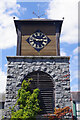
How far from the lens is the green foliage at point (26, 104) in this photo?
9008 millimetres

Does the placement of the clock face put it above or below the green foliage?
above

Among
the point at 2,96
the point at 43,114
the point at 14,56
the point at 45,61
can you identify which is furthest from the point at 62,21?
the point at 2,96

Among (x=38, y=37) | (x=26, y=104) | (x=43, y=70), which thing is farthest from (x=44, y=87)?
(x=38, y=37)

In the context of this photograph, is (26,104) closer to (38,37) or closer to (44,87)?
(44,87)

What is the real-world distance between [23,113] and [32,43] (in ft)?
16.3

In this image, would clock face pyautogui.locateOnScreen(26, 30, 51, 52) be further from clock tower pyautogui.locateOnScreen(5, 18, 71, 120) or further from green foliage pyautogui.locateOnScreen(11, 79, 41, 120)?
green foliage pyautogui.locateOnScreen(11, 79, 41, 120)

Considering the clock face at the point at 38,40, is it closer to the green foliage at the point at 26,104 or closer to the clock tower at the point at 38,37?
the clock tower at the point at 38,37

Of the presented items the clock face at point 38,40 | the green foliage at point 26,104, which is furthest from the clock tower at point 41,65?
the green foliage at point 26,104

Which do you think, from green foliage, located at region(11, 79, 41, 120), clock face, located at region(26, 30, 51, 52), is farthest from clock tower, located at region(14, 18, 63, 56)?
green foliage, located at region(11, 79, 41, 120)

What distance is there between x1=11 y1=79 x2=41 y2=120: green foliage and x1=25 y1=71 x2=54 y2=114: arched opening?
364 mm

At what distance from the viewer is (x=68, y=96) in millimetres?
9852

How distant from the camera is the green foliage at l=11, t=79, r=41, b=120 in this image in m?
9.01

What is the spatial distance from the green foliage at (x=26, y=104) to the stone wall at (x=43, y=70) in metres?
0.39

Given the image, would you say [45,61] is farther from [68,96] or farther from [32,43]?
[68,96]
